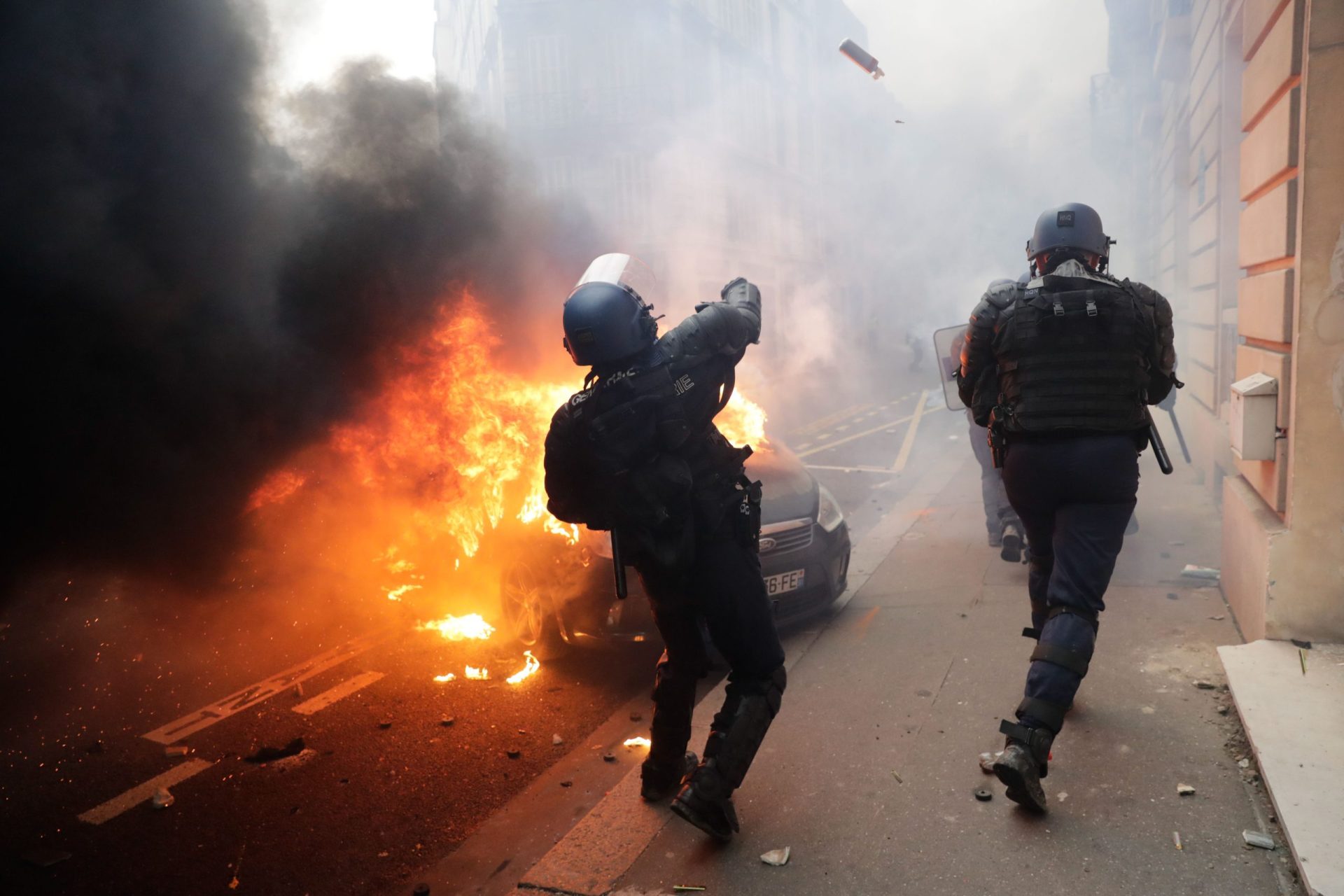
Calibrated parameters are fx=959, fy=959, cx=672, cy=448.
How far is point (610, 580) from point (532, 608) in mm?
643

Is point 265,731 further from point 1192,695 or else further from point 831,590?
point 1192,695

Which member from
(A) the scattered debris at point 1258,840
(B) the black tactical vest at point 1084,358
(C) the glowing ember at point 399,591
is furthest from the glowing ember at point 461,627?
(A) the scattered debris at point 1258,840

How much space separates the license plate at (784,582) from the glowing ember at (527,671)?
1.32 metres

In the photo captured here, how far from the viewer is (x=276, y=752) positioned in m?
4.30

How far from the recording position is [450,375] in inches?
284

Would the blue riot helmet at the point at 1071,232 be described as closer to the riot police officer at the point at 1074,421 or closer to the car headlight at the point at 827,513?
the riot police officer at the point at 1074,421

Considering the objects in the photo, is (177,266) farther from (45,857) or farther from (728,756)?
(728,756)

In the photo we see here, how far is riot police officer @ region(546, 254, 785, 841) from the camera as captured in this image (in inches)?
121

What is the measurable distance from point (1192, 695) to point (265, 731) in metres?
4.09

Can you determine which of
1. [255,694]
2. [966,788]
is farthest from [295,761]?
[966,788]

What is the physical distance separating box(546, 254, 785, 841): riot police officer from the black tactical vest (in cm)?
96

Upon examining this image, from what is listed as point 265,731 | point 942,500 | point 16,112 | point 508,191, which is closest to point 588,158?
point 508,191

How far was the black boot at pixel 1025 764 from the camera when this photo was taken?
9.50ft

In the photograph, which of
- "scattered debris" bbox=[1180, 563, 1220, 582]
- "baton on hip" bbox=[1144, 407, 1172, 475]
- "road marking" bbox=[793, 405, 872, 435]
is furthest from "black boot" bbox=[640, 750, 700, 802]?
"road marking" bbox=[793, 405, 872, 435]
